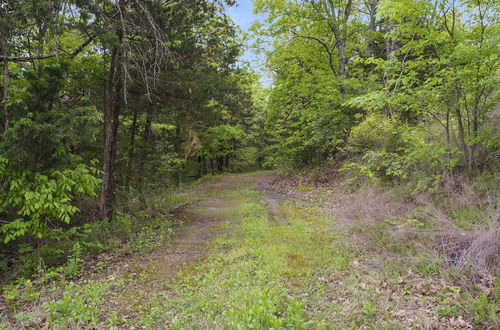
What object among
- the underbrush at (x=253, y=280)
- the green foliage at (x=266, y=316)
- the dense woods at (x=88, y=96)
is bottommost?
the underbrush at (x=253, y=280)

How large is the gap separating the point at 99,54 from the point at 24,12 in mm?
3533

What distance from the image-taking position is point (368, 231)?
19.0ft

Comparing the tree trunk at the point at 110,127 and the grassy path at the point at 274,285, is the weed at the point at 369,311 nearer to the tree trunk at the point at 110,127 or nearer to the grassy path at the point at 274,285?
the grassy path at the point at 274,285

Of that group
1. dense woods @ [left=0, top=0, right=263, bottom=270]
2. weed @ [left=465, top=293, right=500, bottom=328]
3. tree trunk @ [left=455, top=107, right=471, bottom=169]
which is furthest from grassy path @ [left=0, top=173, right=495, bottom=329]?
tree trunk @ [left=455, top=107, right=471, bottom=169]

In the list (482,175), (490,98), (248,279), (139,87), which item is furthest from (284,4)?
(248,279)

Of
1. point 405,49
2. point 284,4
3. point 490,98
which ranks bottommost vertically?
point 490,98

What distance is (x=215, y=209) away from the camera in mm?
10336

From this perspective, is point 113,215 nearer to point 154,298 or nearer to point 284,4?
point 154,298

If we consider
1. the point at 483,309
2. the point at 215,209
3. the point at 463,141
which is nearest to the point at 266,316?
the point at 483,309

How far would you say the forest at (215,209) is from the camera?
375cm

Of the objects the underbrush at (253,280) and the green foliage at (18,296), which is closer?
the underbrush at (253,280)

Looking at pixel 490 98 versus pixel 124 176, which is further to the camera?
pixel 124 176

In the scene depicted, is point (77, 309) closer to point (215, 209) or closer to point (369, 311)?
point (369, 311)

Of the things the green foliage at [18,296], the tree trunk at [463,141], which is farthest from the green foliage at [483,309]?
the green foliage at [18,296]
